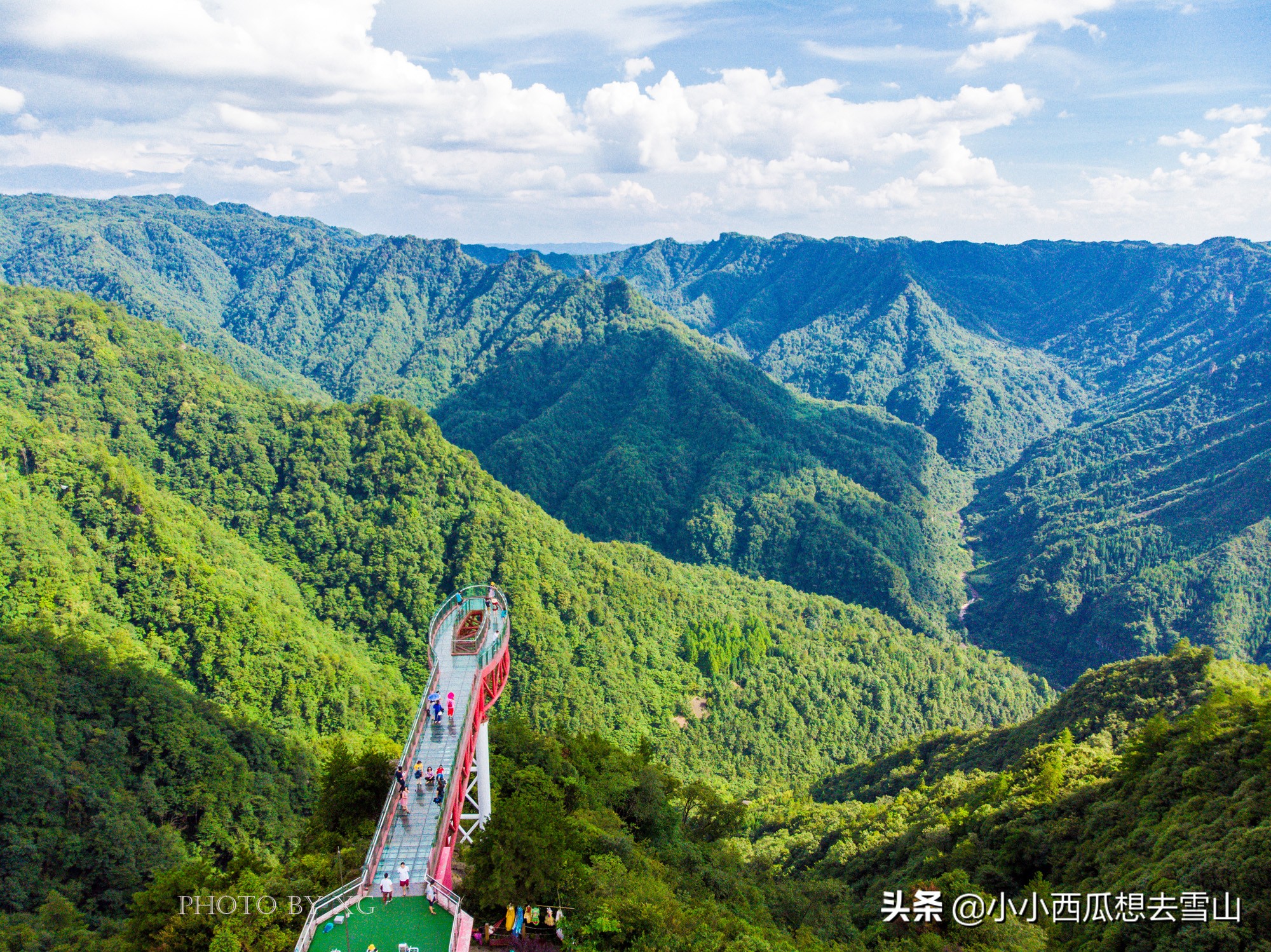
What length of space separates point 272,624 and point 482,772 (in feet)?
225

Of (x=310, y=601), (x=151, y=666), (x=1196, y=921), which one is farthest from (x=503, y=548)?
(x=1196, y=921)

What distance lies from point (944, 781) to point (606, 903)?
59.6m

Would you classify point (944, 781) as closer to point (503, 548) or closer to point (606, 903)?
point (606, 903)

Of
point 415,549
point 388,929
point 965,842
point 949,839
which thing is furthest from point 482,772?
point 415,549

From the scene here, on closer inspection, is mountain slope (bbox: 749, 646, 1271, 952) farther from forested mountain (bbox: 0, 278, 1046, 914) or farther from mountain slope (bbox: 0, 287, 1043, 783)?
forested mountain (bbox: 0, 278, 1046, 914)

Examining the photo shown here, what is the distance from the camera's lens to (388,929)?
25.6 m

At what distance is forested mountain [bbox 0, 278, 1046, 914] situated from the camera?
60.2m

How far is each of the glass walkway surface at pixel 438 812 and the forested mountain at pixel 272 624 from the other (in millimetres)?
34018

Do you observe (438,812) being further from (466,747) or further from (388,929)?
(388,929)

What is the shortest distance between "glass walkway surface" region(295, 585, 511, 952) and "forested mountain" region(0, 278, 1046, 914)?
34.0m

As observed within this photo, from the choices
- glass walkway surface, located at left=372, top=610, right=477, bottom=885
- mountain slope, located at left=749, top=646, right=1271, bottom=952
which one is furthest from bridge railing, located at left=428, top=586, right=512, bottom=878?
mountain slope, located at left=749, top=646, right=1271, bottom=952

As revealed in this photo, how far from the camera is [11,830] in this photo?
49.3 meters

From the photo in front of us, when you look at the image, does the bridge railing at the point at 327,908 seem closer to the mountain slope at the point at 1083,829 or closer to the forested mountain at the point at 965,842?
the forested mountain at the point at 965,842

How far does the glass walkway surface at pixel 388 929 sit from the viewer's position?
25.0m
